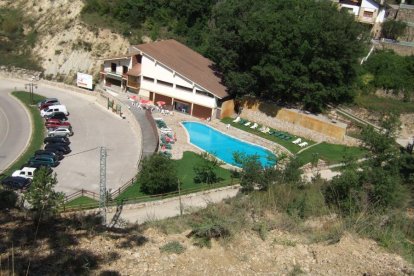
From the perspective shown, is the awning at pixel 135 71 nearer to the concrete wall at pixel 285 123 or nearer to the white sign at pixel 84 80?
the white sign at pixel 84 80

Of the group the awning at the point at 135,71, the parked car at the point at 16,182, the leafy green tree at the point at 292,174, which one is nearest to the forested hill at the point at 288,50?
the awning at the point at 135,71

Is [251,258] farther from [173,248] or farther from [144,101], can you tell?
[144,101]

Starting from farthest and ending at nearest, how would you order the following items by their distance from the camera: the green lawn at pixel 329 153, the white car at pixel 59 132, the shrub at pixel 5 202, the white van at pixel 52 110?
the white van at pixel 52 110, the white car at pixel 59 132, the green lawn at pixel 329 153, the shrub at pixel 5 202

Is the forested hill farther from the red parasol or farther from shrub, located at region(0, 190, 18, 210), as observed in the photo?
shrub, located at region(0, 190, 18, 210)

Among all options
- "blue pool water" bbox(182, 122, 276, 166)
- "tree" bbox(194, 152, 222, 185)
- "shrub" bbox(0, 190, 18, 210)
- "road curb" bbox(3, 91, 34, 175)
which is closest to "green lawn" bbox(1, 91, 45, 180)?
"road curb" bbox(3, 91, 34, 175)

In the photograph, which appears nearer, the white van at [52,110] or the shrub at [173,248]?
the shrub at [173,248]

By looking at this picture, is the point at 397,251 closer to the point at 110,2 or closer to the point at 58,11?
the point at 110,2

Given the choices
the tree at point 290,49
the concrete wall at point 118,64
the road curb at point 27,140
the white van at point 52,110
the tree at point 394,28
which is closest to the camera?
the road curb at point 27,140
